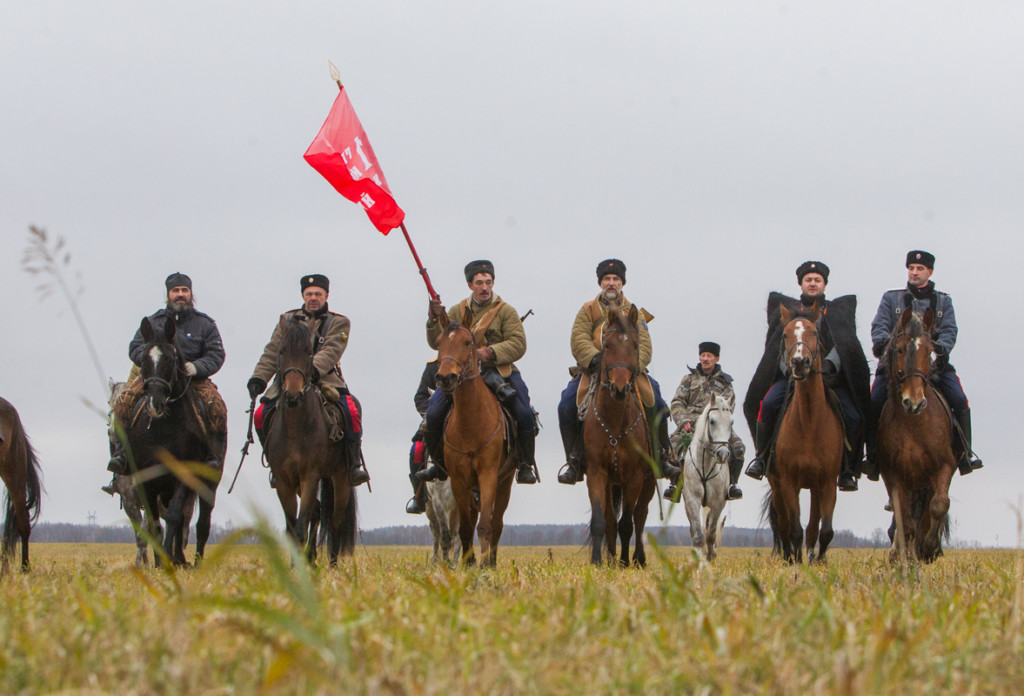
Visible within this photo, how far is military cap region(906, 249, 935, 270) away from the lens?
12.6 meters

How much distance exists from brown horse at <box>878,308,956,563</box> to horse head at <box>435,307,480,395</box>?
4270 mm

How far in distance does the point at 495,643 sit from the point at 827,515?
8.59 metres

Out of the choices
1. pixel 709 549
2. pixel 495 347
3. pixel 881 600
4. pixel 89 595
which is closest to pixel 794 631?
pixel 881 600

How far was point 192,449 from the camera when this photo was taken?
1233cm

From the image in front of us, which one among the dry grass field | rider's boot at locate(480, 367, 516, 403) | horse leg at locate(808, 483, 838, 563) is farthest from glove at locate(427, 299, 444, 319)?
the dry grass field

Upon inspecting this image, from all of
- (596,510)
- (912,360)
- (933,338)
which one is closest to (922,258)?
(933,338)

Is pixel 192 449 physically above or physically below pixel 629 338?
below

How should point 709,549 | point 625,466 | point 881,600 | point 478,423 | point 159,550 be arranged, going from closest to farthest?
point 159,550 < point 881,600 < point 478,423 < point 625,466 < point 709,549

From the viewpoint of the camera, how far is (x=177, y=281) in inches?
517

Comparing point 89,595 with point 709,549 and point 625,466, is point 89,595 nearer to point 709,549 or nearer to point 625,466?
point 625,466

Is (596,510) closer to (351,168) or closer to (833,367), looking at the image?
(833,367)

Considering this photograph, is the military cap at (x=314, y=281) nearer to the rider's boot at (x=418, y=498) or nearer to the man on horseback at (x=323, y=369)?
the man on horseback at (x=323, y=369)

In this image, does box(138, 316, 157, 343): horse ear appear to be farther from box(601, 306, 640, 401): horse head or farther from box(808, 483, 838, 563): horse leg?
box(808, 483, 838, 563): horse leg

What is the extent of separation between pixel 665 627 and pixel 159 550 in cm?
180
